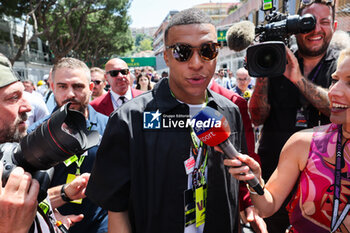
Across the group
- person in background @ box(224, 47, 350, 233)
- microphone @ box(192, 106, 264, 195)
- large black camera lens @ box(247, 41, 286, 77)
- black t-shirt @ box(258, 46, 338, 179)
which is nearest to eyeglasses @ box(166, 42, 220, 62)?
large black camera lens @ box(247, 41, 286, 77)

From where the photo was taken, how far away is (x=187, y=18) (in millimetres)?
1608

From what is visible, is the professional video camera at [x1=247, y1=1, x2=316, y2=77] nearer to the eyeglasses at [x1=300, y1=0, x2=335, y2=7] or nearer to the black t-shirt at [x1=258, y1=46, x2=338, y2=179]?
the eyeglasses at [x1=300, y1=0, x2=335, y2=7]

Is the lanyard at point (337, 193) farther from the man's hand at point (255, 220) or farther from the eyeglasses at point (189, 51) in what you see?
the eyeglasses at point (189, 51)

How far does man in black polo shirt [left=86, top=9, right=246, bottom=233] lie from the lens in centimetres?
146

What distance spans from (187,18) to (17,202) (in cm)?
128

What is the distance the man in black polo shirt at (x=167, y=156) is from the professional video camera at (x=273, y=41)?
28 centimetres

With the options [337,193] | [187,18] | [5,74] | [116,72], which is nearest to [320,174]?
[337,193]

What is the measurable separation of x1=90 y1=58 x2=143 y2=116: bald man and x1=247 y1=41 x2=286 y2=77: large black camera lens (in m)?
2.67

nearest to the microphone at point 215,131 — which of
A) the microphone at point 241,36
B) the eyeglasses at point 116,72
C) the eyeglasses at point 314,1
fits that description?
the eyeglasses at point 314,1

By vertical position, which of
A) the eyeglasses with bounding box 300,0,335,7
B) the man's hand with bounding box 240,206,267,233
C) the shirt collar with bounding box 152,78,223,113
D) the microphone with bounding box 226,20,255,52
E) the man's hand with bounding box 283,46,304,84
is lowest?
the man's hand with bounding box 240,206,267,233

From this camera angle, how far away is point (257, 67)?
1.75 metres

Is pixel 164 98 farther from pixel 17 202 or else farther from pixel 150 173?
pixel 17 202

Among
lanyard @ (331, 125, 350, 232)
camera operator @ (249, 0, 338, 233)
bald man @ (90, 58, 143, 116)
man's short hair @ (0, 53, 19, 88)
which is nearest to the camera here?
lanyard @ (331, 125, 350, 232)

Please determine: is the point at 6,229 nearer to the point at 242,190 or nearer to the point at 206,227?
the point at 206,227
